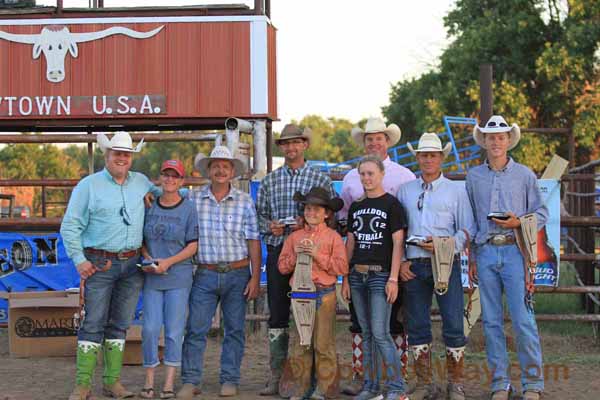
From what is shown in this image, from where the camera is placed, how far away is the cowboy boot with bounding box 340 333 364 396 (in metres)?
6.81

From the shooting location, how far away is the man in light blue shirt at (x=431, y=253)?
250 inches

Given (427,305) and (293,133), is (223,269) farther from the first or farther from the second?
(427,305)

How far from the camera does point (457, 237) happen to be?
6.30m

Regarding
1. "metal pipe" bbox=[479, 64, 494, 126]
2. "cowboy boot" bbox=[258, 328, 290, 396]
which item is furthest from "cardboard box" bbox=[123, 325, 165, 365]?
"metal pipe" bbox=[479, 64, 494, 126]

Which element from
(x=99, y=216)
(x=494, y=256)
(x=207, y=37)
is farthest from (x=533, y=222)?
(x=207, y=37)

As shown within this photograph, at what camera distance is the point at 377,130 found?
678 centimetres

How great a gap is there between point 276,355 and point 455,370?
1.31 m

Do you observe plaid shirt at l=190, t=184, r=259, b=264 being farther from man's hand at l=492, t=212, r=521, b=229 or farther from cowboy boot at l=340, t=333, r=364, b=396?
man's hand at l=492, t=212, r=521, b=229

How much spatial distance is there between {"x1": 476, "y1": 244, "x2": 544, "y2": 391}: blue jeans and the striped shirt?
244 cm

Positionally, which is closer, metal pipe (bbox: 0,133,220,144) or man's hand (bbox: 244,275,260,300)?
man's hand (bbox: 244,275,260,300)

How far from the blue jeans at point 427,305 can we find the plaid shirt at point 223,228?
1.22m

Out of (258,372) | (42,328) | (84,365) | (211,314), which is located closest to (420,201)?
(211,314)

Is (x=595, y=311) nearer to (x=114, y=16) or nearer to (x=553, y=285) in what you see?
(x=553, y=285)

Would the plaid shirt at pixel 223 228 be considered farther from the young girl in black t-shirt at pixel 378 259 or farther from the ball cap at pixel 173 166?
the young girl in black t-shirt at pixel 378 259
